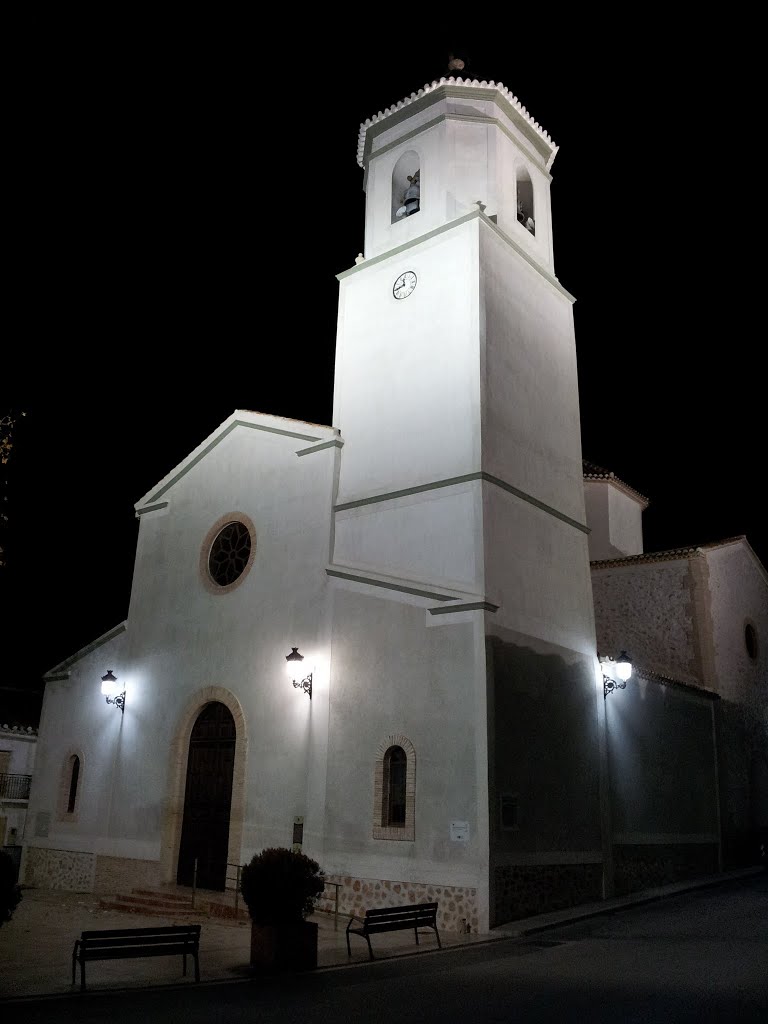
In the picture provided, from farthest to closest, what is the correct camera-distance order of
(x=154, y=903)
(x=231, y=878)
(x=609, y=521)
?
(x=609, y=521) → (x=231, y=878) → (x=154, y=903)

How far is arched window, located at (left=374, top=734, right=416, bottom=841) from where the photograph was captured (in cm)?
1361

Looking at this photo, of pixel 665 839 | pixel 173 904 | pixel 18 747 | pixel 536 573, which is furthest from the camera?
pixel 18 747

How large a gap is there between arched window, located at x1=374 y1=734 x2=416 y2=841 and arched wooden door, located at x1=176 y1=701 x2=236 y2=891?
11.8 ft

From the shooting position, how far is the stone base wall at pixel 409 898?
12578 millimetres

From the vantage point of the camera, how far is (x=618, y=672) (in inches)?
622

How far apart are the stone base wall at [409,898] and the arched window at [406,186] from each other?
12990 mm

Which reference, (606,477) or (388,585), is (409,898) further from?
(606,477)

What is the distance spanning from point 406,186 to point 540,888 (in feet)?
46.8

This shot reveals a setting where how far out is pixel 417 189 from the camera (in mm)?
18812

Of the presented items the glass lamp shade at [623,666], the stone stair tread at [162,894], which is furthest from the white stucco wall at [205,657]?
the glass lamp shade at [623,666]

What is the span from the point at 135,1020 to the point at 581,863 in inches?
A: 367

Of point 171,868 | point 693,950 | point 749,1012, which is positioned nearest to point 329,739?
point 171,868

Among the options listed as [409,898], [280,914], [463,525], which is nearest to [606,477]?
[463,525]

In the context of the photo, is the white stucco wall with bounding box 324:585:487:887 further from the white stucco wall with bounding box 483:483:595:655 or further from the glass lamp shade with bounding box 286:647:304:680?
the white stucco wall with bounding box 483:483:595:655
